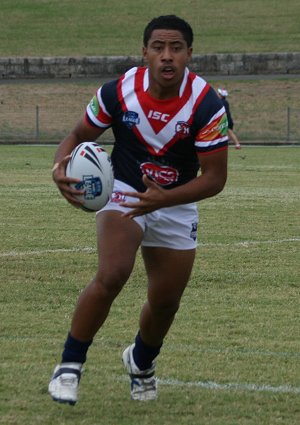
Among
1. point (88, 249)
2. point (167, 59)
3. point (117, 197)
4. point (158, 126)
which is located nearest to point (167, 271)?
point (117, 197)

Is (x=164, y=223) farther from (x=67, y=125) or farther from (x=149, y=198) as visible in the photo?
(x=67, y=125)

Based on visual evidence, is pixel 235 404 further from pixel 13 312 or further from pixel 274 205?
pixel 274 205

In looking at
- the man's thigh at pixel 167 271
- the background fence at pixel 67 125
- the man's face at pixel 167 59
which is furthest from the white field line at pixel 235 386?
the background fence at pixel 67 125

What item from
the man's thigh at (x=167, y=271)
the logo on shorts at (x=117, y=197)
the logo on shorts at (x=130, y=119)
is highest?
the logo on shorts at (x=130, y=119)

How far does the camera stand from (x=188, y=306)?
335 inches

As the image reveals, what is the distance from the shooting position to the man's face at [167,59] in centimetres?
561

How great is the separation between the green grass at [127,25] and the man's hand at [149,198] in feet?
127

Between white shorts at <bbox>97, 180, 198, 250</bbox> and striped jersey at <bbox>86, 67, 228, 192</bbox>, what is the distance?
0.43 ft

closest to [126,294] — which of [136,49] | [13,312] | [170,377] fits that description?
[13,312]

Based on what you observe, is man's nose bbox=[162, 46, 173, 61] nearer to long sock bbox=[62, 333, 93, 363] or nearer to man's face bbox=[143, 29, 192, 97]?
man's face bbox=[143, 29, 192, 97]

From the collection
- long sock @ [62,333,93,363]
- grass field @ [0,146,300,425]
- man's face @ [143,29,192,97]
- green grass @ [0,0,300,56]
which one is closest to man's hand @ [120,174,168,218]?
man's face @ [143,29,192,97]

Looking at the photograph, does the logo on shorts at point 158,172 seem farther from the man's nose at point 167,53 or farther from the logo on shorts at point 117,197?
the man's nose at point 167,53

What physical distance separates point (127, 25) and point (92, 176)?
1744 inches

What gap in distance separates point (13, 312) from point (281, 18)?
141ft
